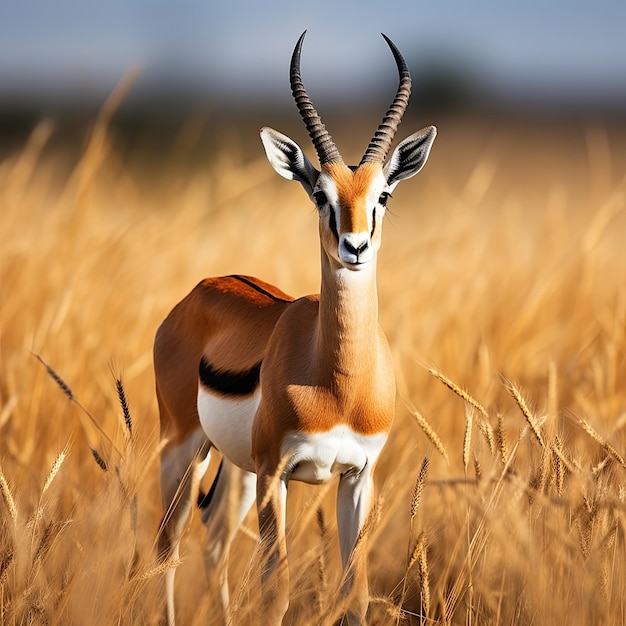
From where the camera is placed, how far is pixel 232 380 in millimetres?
3531

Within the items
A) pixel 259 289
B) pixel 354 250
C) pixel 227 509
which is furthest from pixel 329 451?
pixel 227 509

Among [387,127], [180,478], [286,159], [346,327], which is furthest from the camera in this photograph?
[180,478]

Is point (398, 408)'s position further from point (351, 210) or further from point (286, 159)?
point (351, 210)

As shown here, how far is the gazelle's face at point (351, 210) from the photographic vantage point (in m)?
2.95

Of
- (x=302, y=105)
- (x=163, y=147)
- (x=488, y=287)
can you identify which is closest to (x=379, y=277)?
(x=488, y=287)

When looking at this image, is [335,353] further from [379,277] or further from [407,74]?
[379,277]

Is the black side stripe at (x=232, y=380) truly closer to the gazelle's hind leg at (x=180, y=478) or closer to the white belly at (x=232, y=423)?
the white belly at (x=232, y=423)

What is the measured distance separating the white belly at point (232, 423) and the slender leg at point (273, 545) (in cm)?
29

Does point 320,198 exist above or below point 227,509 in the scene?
above

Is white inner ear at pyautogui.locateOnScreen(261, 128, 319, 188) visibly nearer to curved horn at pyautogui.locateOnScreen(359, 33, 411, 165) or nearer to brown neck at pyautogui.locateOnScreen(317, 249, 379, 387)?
curved horn at pyautogui.locateOnScreen(359, 33, 411, 165)

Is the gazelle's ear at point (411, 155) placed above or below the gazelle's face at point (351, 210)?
above

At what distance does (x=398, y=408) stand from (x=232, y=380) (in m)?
1.79

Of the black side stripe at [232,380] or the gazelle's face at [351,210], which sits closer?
the gazelle's face at [351,210]

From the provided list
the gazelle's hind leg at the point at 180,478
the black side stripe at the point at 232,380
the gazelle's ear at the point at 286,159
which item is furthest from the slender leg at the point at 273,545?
the gazelle's ear at the point at 286,159
